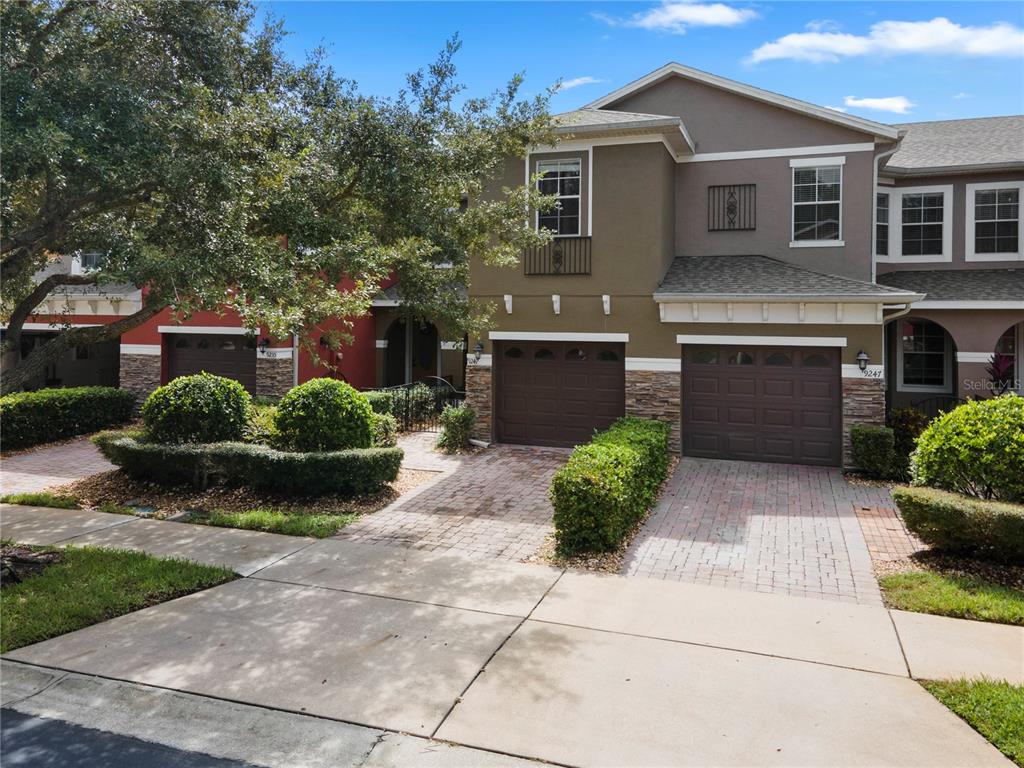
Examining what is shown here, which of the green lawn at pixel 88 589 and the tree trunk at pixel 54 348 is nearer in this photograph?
the green lawn at pixel 88 589

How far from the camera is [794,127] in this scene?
14430 mm

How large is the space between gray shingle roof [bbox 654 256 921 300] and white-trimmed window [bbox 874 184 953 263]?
4178mm

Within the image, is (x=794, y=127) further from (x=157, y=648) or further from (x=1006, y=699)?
(x=157, y=648)

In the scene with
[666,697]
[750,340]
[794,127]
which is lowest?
[666,697]

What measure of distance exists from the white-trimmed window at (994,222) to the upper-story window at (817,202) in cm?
447

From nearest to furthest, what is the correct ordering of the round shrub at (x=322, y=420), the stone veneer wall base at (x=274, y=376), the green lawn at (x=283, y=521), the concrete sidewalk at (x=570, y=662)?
the concrete sidewalk at (x=570, y=662) → the green lawn at (x=283, y=521) → the round shrub at (x=322, y=420) → the stone veneer wall base at (x=274, y=376)

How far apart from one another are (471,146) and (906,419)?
9514mm

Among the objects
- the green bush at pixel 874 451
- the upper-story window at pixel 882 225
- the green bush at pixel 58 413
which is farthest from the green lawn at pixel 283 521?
the upper-story window at pixel 882 225

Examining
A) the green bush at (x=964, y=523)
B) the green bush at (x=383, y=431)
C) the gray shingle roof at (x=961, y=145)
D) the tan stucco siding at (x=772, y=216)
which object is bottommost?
the green bush at (x=964, y=523)

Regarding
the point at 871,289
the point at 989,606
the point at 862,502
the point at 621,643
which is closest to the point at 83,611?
the point at 621,643

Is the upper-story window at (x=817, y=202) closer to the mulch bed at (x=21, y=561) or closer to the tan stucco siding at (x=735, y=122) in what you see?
the tan stucco siding at (x=735, y=122)

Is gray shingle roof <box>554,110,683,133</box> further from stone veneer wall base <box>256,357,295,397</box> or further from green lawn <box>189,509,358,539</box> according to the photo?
stone veneer wall base <box>256,357,295,397</box>

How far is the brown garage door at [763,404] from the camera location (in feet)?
42.4

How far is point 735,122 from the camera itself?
584 inches
